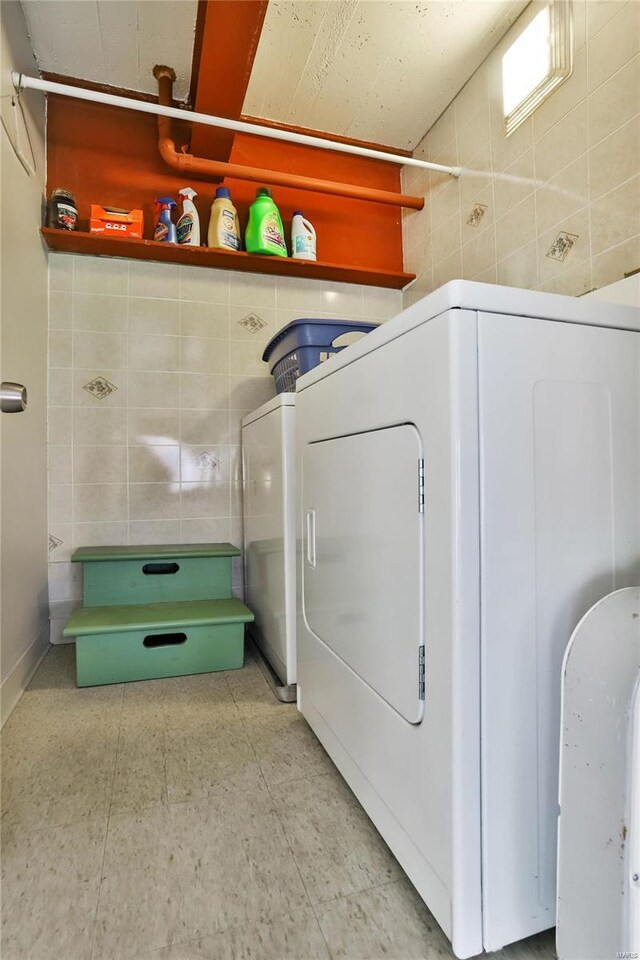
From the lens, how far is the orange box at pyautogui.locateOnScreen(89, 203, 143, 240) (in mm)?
2055

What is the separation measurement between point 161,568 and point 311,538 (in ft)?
3.40

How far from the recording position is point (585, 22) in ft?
4.75

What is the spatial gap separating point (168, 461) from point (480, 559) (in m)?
1.87

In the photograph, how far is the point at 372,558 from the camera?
94cm

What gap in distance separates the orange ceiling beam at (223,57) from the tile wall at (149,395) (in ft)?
2.07

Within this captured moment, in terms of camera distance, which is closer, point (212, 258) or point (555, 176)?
point (555, 176)

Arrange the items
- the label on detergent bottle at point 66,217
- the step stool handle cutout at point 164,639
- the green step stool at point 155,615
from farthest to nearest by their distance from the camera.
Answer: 1. the label on detergent bottle at point 66,217
2. the step stool handle cutout at point 164,639
3. the green step stool at point 155,615

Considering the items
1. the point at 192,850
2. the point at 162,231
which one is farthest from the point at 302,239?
the point at 192,850

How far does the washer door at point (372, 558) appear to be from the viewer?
796mm

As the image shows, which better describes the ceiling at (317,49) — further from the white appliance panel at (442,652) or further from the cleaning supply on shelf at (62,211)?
the white appliance panel at (442,652)

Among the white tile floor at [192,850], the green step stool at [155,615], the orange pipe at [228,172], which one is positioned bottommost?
Answer: the white tile floor at [192,850]

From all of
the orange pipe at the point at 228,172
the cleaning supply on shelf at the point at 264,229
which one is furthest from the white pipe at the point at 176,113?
the cleaning supply on shelf at the point at 264,229

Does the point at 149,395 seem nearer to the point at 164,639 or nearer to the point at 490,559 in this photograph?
the point at 164,639

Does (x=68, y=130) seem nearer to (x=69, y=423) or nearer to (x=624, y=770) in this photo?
(x=69, y=423)
